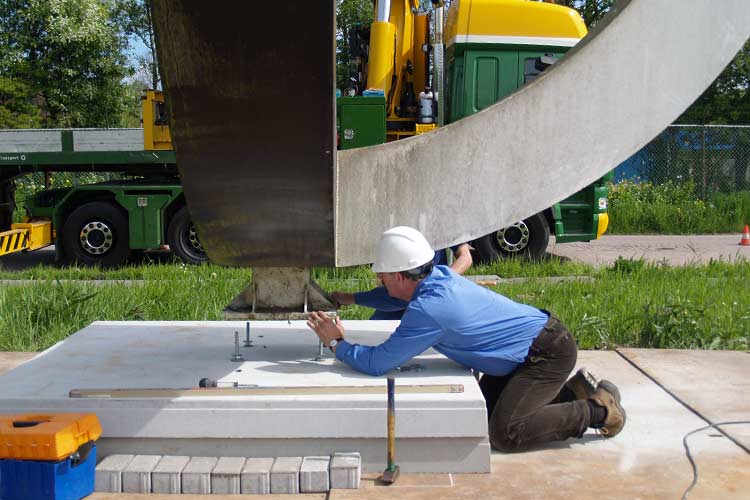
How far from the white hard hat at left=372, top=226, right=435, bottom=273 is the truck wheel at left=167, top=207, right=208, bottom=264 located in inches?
332

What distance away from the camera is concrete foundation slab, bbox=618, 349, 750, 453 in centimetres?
505

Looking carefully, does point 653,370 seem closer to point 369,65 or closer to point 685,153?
point 369,65

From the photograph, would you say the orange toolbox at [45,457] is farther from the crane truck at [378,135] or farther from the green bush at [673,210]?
the green bush at [673,210]

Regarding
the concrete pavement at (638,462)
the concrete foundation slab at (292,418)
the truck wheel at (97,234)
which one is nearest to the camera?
the concrete pavement at (638,462)

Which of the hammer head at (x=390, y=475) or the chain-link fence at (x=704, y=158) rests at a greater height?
the chain-link fence at (x=704, y=158)

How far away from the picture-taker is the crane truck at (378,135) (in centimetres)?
1128

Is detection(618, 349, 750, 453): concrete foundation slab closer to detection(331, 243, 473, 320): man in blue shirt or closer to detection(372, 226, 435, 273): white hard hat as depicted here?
detection(331, 243, 473, 320): man in blue shirt

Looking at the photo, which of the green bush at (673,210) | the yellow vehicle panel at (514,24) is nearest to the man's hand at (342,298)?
the yellow vehicle panel at (514,24)

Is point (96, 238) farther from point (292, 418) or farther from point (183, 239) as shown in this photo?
point (292, 418)

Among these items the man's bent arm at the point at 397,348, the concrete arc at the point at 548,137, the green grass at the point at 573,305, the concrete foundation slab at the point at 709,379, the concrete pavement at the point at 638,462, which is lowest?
the concrete pavement at the point at 638,462

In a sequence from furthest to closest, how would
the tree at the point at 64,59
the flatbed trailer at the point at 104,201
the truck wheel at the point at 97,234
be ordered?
the tree at the point at 64,59 < the truck wheel at the point at 97,234 < the flatbed trailer at the point at 104,201

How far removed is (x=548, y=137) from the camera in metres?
4.59

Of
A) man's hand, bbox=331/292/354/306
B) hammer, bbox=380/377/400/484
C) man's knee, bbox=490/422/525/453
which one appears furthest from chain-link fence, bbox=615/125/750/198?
hammer, bbox=380/377/400/484

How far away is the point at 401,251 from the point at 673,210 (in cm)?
1468
